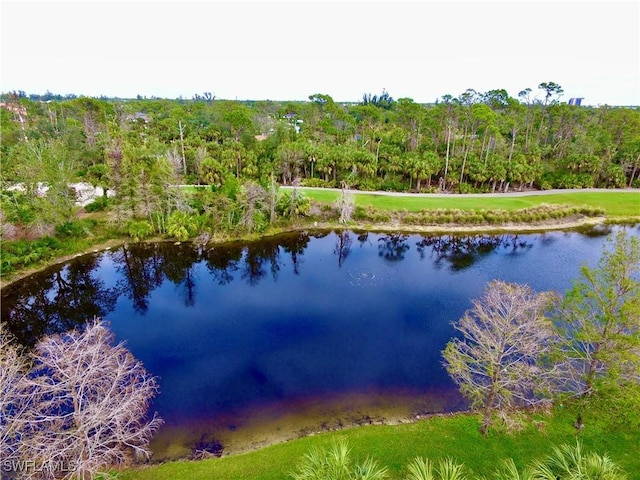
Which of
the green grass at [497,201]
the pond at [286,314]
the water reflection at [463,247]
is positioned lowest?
the pond at [286,314]

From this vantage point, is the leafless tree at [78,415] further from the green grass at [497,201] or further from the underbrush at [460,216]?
the green grass at [497,201]

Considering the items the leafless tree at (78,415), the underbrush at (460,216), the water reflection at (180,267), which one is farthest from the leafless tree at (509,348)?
the underbrush at (460,216)

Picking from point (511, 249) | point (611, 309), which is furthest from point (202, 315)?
point (511, 249)

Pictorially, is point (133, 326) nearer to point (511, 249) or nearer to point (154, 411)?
point (154, 411)

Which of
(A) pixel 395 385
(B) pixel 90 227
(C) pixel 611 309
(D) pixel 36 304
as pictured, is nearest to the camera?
(C) pixel 611 309

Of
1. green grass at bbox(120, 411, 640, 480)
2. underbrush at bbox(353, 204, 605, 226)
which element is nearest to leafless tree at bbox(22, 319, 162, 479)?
green grass at bbox(120, 411, 640, 480)

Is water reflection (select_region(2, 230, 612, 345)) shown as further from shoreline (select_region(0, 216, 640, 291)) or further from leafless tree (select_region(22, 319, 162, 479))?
leafless tree (select_region(22, 319, 162, 479))

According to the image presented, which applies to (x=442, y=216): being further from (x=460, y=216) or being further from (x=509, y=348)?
(x=509, y=348)
